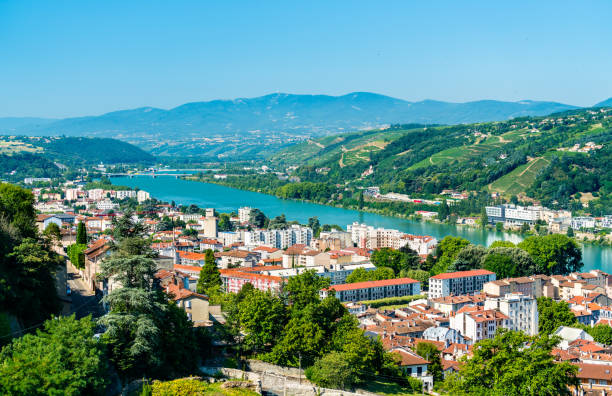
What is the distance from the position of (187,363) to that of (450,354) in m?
4.58

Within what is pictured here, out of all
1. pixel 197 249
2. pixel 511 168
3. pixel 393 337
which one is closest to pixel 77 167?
pixel 511 168

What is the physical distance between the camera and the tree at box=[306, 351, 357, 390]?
688 cm

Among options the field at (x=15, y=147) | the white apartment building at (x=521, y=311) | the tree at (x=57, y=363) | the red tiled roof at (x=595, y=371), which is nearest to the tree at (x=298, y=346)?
the tree at (x=57, y=363)

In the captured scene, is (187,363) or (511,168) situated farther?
(511,168)

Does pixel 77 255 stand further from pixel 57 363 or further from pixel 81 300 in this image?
pixel 57 363

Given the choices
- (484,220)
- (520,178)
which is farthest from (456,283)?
(520,178)

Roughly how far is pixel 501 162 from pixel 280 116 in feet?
450

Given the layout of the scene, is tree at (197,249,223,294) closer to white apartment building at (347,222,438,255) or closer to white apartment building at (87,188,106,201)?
white apartment building at (347,222,438,255)

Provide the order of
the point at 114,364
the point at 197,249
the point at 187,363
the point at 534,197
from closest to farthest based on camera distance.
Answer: the point at 114,364 → the point at 187,363 → the point at 197,249 → the point at 534,197

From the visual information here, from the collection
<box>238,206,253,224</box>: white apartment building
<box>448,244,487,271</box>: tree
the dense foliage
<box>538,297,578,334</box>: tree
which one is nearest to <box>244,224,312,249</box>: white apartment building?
<box>238,206,253,224</box>: white apartment building

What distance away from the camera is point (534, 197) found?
31219 mm

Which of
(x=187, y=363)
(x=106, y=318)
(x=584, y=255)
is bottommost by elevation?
(x=584, y=255)

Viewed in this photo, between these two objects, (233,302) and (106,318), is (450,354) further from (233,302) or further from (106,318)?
(106,318)

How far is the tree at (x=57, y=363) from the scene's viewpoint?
14.4 feet
